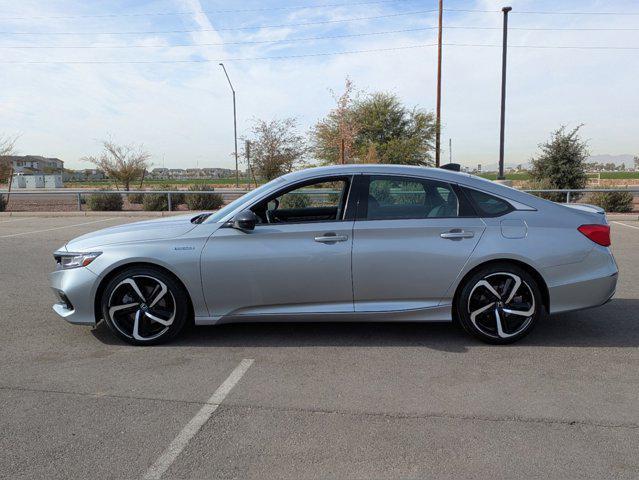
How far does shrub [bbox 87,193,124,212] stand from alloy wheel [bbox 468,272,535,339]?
18.5 metres

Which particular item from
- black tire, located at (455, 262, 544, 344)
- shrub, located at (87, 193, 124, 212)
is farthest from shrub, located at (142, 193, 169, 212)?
black tire, located at (455, 262, 544, 344)

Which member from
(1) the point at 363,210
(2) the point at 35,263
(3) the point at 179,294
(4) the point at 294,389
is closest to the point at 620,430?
(4) the point at 294,389

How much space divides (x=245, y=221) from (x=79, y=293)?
158cm

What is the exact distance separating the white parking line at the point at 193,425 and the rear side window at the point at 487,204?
7.71ft

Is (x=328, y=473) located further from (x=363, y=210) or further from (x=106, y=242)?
(x=106, y=242)

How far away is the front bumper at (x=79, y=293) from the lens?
445 centimetres

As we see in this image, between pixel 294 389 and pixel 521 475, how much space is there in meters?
1.60

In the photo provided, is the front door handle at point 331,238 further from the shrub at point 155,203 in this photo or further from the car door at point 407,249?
the shrub at point 155,203

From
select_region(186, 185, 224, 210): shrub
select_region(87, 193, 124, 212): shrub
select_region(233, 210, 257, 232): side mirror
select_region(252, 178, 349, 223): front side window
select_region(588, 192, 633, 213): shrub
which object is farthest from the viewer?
select_region(186, 185, 224, 210): shrub

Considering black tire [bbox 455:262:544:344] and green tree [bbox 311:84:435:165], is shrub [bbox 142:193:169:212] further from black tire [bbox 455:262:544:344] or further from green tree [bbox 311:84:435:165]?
black tire [bbox 455:262:544:344]

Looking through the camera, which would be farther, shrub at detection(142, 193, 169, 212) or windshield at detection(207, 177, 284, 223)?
shrub at detection(142, 193, 169, 212)

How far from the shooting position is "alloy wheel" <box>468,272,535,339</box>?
439cm

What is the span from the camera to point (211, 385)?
3750 mm

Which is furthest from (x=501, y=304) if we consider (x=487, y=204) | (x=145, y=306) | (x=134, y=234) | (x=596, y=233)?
(x=134, y=234)
